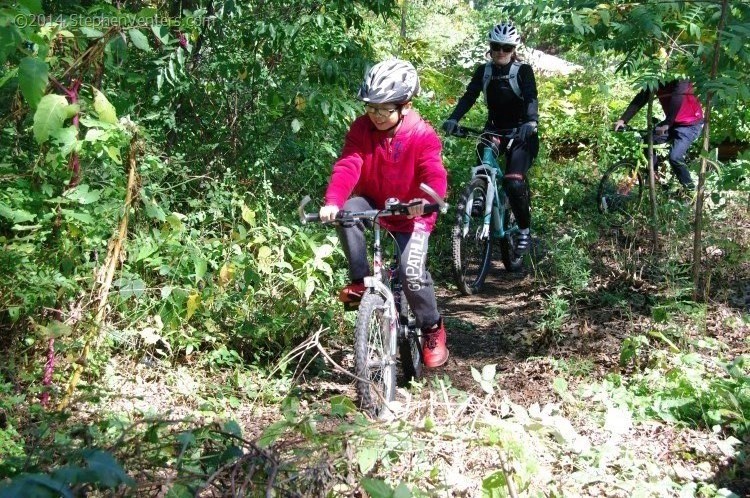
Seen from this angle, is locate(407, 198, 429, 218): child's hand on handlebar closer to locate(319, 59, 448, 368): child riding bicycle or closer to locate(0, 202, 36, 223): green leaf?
locate(319, 59, 448, 368): child riding bicycle

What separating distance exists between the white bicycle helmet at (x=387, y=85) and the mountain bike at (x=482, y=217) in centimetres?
273

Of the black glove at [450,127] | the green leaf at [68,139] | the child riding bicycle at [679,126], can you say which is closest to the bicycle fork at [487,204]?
the black glove at [450,127]

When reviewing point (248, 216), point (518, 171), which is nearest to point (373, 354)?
point (248, 216)

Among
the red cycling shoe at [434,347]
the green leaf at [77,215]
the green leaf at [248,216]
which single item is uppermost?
the green leaf at [77,215]

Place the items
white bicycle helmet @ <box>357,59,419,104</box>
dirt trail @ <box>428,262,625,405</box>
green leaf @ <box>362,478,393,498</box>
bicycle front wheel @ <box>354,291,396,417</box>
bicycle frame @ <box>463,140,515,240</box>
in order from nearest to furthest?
green leaf @ <box>362,478,393,498</box> → bicycle front wheel @ <box>354,291,396,417</box> → white bicycle helmet @ <box>357,59,419,104</box> → dirt trail @ <box>428,262,625,405</box> → bicycle frame @ <box>463,140,515,240</box>

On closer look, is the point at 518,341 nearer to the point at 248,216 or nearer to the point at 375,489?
the point at 248,216

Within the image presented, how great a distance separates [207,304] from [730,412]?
3.46 metres

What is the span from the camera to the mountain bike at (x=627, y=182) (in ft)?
30.3

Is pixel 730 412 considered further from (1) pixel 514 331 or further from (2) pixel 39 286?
(2) pixel 39 286

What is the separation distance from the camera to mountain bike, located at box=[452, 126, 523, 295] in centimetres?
790

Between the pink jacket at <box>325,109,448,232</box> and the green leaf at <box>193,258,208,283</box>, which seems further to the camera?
the green leaf at <box>193,258,208,283</box>

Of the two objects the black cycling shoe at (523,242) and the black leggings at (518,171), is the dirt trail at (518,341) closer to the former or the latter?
the black cycling shoe at (523,242)

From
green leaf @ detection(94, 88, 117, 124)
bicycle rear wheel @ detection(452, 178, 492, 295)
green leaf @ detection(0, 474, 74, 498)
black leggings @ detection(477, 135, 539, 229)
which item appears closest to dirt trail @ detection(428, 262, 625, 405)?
bicycle rear wheel @ detection(452, 178, 492, 295)

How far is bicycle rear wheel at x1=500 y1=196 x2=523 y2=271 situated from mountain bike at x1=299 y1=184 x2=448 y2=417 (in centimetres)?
312
